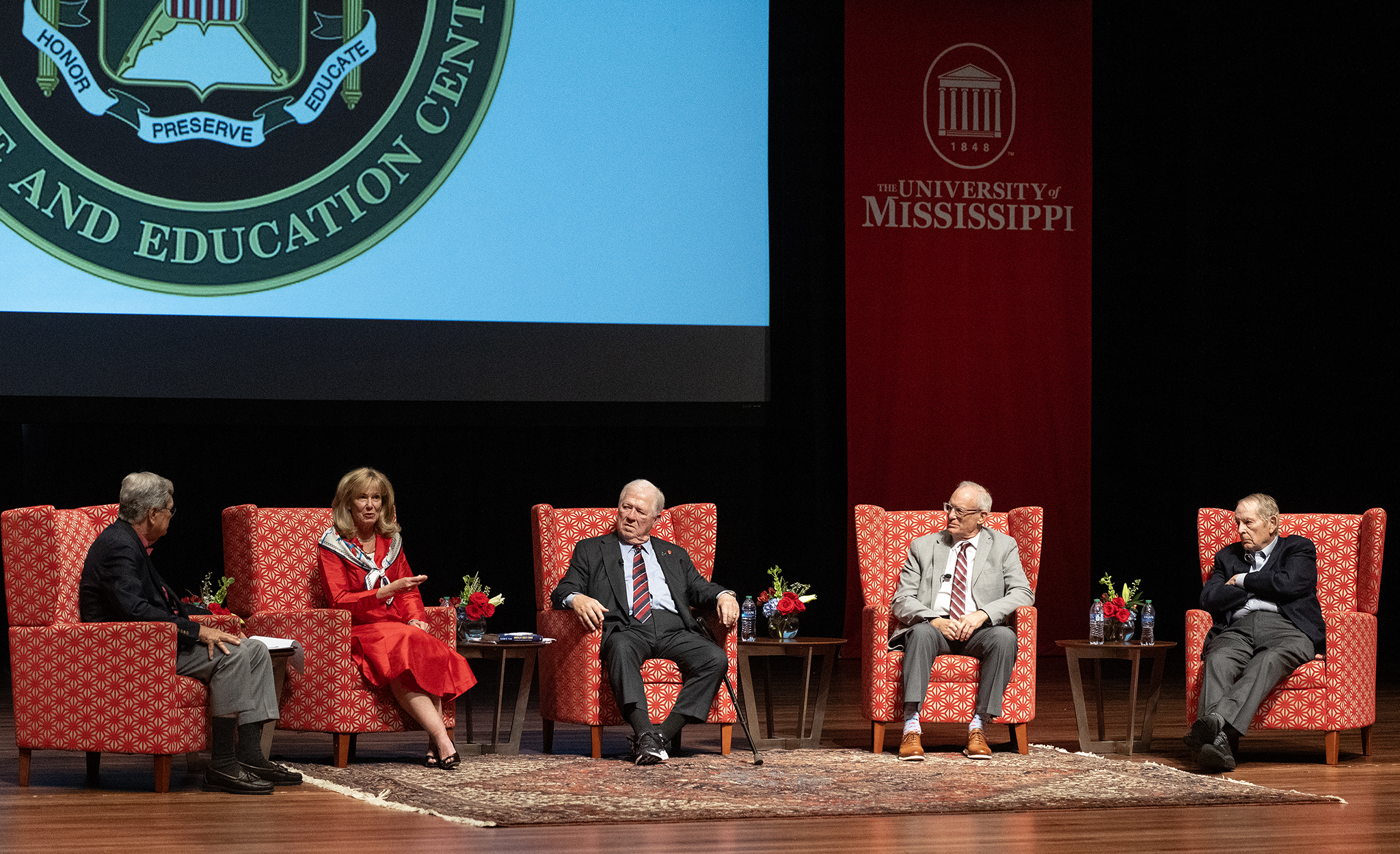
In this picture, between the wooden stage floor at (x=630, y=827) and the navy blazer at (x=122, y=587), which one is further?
the navy blazer at (x=122, y=587)

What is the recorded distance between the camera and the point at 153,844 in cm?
356

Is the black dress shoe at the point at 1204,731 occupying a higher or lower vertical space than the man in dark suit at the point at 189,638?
lower

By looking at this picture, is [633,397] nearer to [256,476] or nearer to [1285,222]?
[256,476]

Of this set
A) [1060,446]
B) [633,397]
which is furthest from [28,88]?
[1060,446]

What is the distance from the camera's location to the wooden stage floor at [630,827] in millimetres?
3588

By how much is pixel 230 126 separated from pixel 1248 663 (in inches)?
180

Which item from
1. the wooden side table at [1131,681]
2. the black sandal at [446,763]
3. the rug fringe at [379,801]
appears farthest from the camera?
the wooden side table at [1131,681]

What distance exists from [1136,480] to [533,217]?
3.77 metres

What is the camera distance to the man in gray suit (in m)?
5.00

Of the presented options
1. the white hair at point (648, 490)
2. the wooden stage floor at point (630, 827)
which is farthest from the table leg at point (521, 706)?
the white hair at point (648, 490)

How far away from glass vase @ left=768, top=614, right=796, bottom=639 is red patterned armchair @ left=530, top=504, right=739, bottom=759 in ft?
0.67

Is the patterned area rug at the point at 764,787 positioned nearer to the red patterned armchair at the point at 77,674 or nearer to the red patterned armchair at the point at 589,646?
the red patterned armchair at the point at 589,646

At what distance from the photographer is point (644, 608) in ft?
16.8

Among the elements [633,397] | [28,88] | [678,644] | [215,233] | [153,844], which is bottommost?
[153,844]
